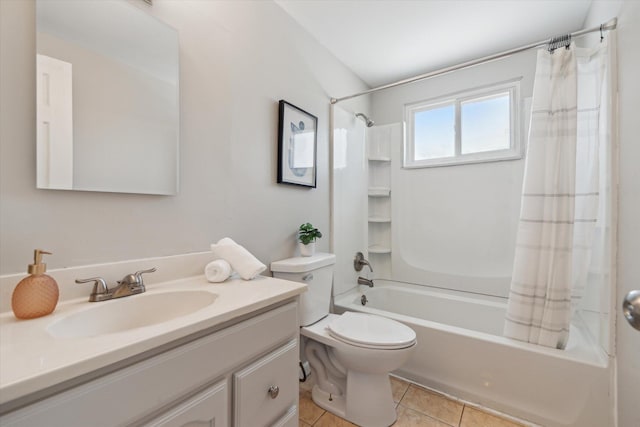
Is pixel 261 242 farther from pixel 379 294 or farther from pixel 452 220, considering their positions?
pixel 452 220

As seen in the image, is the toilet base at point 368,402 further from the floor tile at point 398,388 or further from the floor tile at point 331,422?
the floor tile at point 398,388

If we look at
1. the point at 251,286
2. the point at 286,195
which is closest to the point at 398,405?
the point at 251,286

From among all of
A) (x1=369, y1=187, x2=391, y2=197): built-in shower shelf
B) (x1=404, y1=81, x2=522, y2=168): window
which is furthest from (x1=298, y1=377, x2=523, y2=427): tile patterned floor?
(x1=404, y1=81, x2=522, y2=168): window

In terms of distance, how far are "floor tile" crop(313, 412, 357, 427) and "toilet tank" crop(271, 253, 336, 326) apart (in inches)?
19.2

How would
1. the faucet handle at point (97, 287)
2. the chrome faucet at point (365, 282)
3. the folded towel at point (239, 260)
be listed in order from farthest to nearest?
the chrome faucet at point (365, 282) → the folded towel at point (239, 260) → the faucet handle at point (97, 287)

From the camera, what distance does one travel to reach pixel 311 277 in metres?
1.55

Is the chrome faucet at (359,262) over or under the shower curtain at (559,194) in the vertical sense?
under

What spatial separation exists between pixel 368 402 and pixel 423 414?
0.34 m

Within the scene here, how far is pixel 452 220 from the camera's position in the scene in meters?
2.37

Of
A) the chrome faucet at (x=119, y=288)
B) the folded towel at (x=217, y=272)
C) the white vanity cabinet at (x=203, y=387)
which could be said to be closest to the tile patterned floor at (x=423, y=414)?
the white vanity cabinet at (x=203, y=387)

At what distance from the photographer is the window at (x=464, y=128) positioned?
219 centimetres

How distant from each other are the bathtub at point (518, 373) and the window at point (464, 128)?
1382 millimetres

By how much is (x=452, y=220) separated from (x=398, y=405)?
152 centimetres

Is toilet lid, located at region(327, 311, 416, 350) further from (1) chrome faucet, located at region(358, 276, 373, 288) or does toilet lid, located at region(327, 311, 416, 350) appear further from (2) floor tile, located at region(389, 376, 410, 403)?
(1) chrome faucet, located at region(358, 276, 373, 288)
